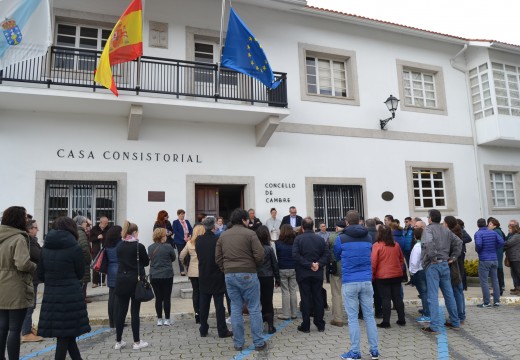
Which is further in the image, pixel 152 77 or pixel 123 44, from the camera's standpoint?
pixel 152 77

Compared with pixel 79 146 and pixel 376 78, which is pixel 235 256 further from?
pixel 376 78


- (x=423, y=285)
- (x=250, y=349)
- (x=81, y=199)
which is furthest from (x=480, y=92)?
(x=81, y=199)

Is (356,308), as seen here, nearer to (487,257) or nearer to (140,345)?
(140,345)

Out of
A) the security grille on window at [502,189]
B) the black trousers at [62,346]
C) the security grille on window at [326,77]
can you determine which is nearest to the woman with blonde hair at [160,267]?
the black trousers at [62,346]

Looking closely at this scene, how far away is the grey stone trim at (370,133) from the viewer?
11.6m

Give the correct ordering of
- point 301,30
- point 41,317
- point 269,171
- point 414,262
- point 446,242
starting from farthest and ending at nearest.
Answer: point 301,30 → point 269,171 → point 414,262 → point 446,242 → point 41,317

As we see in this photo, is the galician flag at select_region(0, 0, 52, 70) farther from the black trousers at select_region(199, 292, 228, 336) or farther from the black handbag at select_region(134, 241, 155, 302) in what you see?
the black trousers at select_region(199, 292, 228, 336)

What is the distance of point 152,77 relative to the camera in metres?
10.1

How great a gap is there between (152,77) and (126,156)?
2016mm

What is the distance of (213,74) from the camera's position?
34.7ft

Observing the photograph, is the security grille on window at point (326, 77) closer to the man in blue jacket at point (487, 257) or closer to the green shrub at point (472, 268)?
the green shrub at point (472, 268)

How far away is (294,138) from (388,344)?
6.89 metres

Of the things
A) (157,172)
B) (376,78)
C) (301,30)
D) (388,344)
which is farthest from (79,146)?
(376,78)

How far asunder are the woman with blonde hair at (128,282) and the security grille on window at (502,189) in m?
12.6
